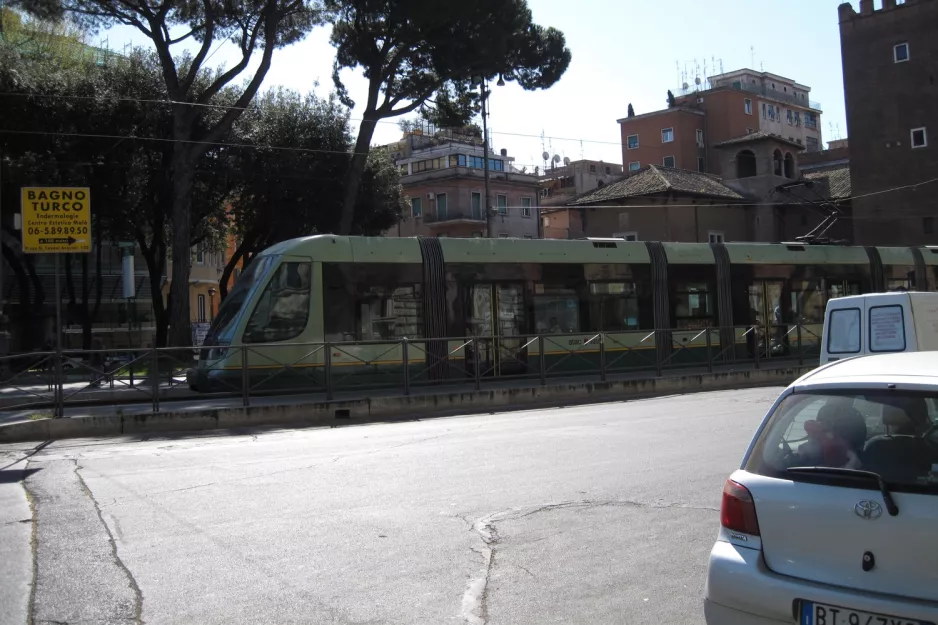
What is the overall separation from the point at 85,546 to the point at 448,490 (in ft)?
9.99

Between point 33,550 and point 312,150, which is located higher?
point 312,150

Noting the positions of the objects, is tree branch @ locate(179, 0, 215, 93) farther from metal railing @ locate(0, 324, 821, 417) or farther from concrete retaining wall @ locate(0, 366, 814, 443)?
concrete retaining wall @ locate(0, 366, 814, 443)

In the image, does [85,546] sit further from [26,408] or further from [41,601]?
[26,408]

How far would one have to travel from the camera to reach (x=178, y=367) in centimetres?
1505

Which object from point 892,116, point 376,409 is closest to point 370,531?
point 376,409

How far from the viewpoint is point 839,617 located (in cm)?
320

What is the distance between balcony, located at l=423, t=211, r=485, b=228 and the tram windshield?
36788 millimetres

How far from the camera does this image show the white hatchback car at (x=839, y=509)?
314cm

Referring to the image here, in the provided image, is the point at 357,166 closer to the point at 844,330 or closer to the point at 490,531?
the point at 844,330

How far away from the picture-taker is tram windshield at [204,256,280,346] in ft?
53.1

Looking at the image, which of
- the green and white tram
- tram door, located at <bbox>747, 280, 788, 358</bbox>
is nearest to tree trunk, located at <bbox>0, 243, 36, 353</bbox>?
the green and white tram

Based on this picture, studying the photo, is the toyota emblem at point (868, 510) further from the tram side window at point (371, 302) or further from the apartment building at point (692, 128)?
the apartment building at point (692, 128)

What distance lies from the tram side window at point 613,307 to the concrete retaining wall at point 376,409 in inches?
86.1

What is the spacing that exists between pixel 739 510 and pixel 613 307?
55.5 feet
